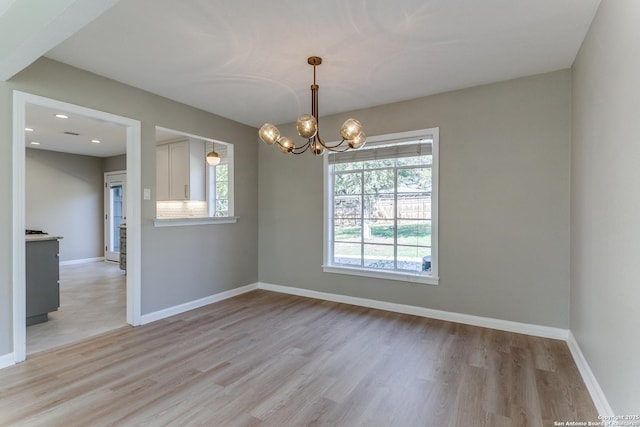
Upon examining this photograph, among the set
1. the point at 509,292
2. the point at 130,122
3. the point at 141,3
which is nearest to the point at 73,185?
the point at 130,122

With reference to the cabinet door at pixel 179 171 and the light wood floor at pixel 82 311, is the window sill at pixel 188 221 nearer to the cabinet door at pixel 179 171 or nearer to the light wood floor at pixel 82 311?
the light wood floor at pixel 82 311

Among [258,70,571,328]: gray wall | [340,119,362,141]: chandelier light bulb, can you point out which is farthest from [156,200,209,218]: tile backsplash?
[340,119,362,141]: chandelier light bulb

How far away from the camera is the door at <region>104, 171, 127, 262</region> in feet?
25.3

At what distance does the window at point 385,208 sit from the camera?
3.78 meters

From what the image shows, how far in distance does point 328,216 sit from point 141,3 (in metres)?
3.08

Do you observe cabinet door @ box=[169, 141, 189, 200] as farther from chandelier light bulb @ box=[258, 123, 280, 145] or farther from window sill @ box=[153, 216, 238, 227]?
A: chandelier light bulb @ box=[258, 123, 280, 145]

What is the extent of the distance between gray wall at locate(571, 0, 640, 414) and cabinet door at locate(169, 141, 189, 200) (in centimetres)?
554

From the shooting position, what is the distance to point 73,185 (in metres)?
7.36

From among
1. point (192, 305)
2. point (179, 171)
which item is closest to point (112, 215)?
point (179, 171)

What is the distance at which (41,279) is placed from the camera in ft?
11.4

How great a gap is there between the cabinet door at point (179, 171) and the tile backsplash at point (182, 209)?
0.66ft

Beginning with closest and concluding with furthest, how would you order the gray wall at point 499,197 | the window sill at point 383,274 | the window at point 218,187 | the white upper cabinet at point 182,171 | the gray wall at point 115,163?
the gray wall at point 499,197 → the window sill at point 383,274 → the white upper cabinet at point 182,171 → the window at point 218,187 → the gray wall at point 115,163

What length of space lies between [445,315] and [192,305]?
3.12 metres

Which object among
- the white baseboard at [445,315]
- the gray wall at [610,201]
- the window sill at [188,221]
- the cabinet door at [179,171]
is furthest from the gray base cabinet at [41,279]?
the gray wall at [610,201]
